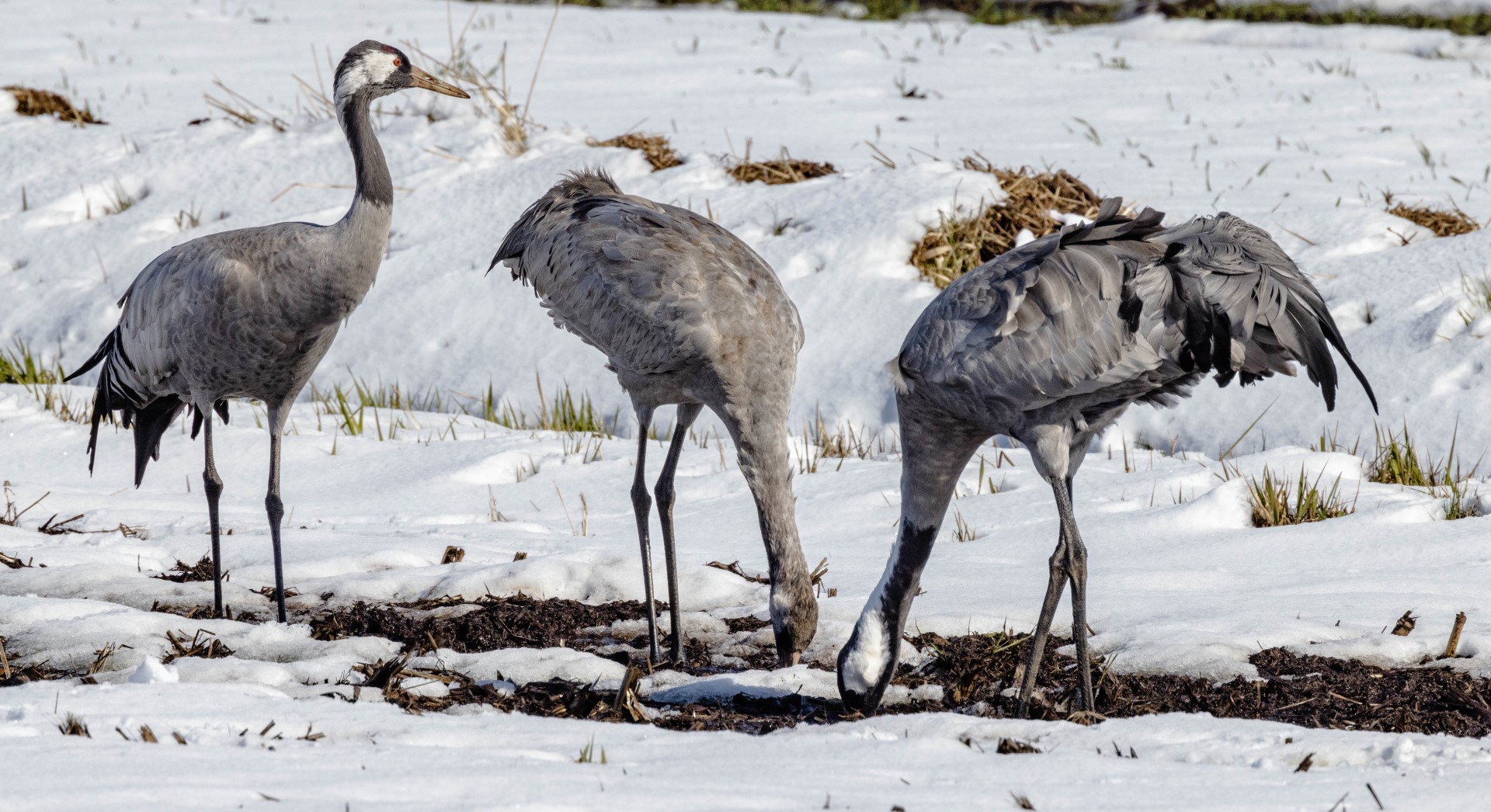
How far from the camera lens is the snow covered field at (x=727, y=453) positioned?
3008 millimetres

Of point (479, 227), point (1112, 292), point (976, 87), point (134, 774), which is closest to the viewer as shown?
point (134, 774)

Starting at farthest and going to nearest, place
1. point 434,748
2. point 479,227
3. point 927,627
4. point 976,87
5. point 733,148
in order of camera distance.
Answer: point 976,87 < point 733,148 < point 479,227 < point 927,627 < point 434,748

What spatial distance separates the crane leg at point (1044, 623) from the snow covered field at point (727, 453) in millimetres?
363

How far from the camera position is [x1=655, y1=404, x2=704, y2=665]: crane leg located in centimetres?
459

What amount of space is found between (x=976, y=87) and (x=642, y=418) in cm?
786

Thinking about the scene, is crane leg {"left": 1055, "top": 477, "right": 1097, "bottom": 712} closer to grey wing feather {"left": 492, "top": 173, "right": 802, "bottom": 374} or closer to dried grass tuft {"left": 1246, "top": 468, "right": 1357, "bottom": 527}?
grey wing feather {"left": 492, "top": 173, "right": 802, "bottom": 374}

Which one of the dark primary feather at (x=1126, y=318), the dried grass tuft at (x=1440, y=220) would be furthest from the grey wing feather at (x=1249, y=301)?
the dried grass tuft at (x=1440, y=220)

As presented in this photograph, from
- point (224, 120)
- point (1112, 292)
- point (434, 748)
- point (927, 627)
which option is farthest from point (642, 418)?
point (224, 120)

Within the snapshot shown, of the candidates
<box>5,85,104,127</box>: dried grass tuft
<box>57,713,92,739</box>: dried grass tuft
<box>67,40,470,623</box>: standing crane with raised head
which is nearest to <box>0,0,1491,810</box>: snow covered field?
<box>57,713,92,739</box>: dried grass tuft

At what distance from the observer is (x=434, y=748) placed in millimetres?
3008

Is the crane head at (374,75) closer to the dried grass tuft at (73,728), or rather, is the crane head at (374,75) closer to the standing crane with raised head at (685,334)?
the standing crane with raised head at (685,334)

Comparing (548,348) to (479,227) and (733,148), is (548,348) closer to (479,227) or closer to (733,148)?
(479,227)

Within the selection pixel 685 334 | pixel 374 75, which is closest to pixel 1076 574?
pixel 685 334

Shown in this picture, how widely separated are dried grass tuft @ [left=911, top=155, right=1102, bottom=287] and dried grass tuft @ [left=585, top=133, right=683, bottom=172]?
214 centimetres
